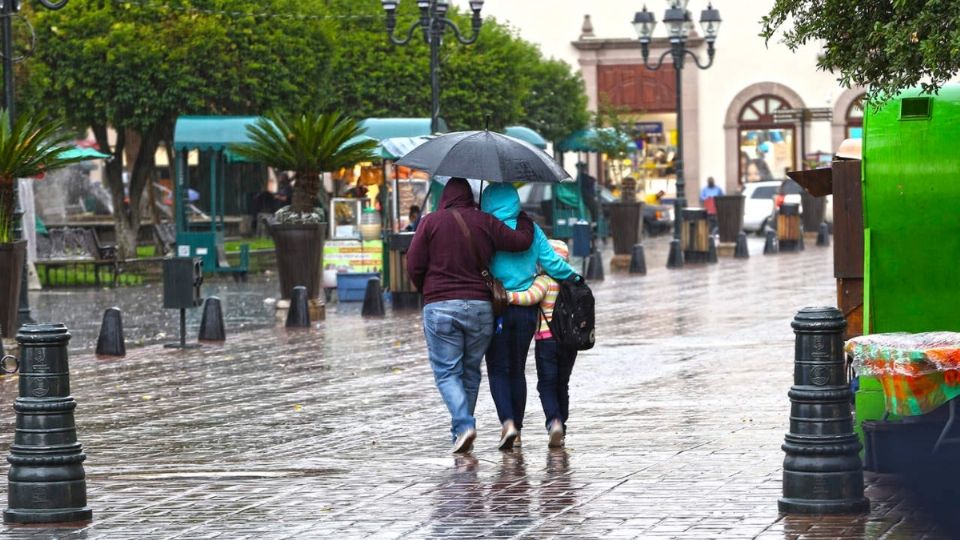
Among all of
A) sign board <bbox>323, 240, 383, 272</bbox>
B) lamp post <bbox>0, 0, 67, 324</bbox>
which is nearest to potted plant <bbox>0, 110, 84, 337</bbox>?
lamp post <bbox>0, 0, 67, 324</bbox>

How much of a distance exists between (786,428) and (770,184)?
40191mm

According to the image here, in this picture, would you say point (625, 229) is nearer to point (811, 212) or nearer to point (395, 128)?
point (395, 128)

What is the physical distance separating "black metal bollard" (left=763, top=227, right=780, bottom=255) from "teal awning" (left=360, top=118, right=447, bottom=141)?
30.3 feet

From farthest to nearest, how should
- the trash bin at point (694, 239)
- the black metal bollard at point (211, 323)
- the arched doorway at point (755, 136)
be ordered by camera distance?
the arched doorway at point (755, 136), the trash bin at point (694, 239), the black metal bollard at point (211, 323)

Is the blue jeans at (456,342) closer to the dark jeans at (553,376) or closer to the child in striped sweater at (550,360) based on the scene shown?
the child in striped sweater at (550,360)

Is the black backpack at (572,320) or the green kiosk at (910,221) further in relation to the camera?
the black backpack at (572,320)

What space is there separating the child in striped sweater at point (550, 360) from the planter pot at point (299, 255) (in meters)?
12.0

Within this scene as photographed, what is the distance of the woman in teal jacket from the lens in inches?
425

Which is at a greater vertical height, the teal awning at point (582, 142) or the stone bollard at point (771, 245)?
the teal awning at point (582, 142)

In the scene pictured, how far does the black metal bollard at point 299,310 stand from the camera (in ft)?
Result: 70.0

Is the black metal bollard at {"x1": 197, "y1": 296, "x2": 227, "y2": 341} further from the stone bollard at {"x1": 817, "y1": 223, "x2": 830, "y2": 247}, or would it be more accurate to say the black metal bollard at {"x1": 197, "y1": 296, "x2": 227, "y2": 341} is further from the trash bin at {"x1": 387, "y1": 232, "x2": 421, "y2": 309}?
the stone bollard at {"x1": 817, "y1": 223, "x2": 830, "y2": 247}

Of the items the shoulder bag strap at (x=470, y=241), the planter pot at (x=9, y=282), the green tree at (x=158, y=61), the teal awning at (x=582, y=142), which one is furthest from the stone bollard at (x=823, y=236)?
the shoulder bag strap at (x=470, y=241)

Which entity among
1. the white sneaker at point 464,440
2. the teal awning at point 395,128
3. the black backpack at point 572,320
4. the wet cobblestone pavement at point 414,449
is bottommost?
the wet cobblestone pavement at point 414,449

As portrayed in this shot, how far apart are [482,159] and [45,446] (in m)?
3.09
